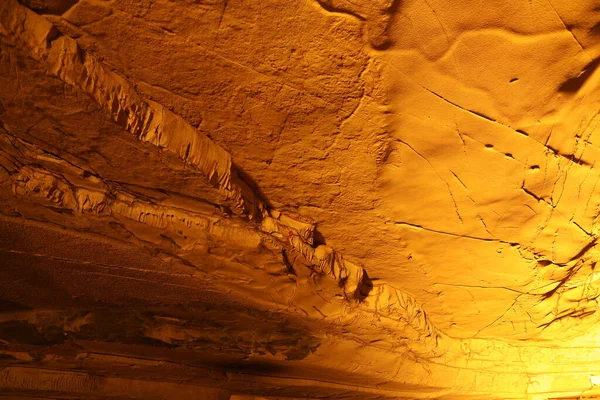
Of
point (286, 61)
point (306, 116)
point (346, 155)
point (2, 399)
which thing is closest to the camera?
point (286, 61)

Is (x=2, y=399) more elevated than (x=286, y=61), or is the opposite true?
(x=286, y=61)

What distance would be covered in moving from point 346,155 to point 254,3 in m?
0.62

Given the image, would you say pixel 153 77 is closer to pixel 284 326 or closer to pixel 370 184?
pixel 370 184

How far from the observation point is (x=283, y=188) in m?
1.73

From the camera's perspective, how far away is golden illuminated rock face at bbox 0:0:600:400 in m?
1.25

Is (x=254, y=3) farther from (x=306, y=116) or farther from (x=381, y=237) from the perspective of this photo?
(x=381, y=237)

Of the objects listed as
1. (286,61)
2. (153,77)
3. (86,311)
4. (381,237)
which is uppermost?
(286,61)

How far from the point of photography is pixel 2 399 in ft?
6.96

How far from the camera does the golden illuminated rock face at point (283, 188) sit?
1245 millimetres

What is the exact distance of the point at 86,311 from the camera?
193cm

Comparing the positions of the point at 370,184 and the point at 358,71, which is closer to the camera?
the point at 358,71

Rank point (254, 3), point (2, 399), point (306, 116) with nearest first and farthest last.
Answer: point (254, 3)
point (306, 116)
point (2, 399)

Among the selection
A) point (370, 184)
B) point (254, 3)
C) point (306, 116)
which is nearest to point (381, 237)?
point (370, 184)

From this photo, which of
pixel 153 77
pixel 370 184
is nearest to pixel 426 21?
pixel 370 184
